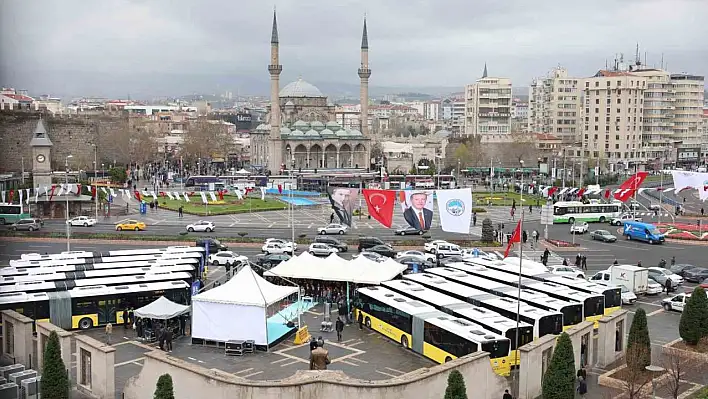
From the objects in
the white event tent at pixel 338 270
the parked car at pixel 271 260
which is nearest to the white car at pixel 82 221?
the parked car at pixel 271 260

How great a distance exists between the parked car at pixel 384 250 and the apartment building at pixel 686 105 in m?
89.5

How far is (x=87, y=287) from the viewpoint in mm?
24281

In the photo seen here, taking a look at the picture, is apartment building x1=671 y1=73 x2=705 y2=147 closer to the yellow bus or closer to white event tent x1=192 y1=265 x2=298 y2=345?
the yellow bus

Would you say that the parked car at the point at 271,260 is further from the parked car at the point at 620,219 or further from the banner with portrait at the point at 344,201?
the parked car at the point at 620,219

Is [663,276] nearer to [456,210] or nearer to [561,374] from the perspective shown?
[456,210]

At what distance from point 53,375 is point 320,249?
20.7 meters

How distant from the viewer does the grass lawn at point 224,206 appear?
53.7 m

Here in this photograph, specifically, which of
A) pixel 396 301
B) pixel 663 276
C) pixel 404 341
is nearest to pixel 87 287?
pixel 396 301

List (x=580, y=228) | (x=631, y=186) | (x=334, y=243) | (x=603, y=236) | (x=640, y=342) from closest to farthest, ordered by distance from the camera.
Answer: (x=640, y=342) → (x=334, y=243) → (x=631, y=186) → (x=603, y=236) → (x=580, y=228)

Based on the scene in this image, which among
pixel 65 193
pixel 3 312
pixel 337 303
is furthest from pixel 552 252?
pixel 65 193

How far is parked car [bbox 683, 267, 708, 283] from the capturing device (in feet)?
105

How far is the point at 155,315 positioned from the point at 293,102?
3343 inches

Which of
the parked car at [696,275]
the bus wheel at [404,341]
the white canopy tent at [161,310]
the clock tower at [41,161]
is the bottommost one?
the bus wheel at [404,341]

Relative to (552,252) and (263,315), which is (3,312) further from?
(552,252)
